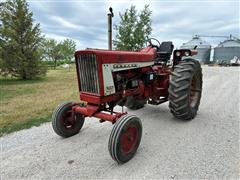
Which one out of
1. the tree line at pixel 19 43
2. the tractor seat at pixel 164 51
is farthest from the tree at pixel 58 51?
the tractor seat at pixel 164 51

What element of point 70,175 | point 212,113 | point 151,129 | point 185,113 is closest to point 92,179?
point 70,175

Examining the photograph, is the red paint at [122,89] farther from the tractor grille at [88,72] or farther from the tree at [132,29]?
the tree at [132,29]

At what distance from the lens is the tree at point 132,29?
1304 cm

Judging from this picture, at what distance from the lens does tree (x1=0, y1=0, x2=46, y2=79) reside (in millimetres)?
11883

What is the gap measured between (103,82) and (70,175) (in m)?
1.24

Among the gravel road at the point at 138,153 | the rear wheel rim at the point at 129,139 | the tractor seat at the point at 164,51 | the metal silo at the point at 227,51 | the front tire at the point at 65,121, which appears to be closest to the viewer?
the gravel road at the point at 138,153

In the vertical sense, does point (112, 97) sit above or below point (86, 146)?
above

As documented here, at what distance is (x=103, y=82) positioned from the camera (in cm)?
264

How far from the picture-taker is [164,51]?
4480 mm

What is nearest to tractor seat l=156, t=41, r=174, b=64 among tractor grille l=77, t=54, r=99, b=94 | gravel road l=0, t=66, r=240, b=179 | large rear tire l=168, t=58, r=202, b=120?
large rear tire l=168, t=58, r=202, b=120

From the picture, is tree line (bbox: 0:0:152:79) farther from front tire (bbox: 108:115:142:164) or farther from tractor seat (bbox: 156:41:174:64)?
front tire (bbox: 108:115:142:164)

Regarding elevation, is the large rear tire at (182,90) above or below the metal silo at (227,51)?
below

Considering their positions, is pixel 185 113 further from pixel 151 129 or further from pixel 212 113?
pixel 212 113

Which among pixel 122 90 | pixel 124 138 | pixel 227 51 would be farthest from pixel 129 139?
pixel 227 51
